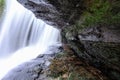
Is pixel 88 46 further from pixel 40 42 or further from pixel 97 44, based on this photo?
pixel 40 42

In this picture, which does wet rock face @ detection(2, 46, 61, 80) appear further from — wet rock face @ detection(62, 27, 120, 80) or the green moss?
the green moss

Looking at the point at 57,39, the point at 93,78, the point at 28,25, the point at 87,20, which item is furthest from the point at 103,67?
the point at 28,25

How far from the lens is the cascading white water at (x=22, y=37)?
8875 mm

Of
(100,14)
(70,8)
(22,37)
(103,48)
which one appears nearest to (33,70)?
(70,8)

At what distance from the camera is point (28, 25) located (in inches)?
425

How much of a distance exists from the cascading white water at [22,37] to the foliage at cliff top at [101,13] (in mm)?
3702

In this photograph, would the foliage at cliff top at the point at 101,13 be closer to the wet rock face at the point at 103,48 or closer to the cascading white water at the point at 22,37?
the wet rock face at the point at 103,48

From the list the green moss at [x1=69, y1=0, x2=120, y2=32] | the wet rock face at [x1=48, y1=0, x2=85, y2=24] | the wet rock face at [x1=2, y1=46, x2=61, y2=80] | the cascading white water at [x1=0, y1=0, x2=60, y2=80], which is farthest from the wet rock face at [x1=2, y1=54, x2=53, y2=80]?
the green moss at [x1=69, y1=0, x2=120, y2=32]

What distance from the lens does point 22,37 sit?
1084cm

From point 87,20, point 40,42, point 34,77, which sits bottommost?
point 34,77

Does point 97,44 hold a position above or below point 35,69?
above

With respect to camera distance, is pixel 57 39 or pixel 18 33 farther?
pixel 18 33

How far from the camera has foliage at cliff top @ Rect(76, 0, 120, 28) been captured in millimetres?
3980

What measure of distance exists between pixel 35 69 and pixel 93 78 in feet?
5.75
